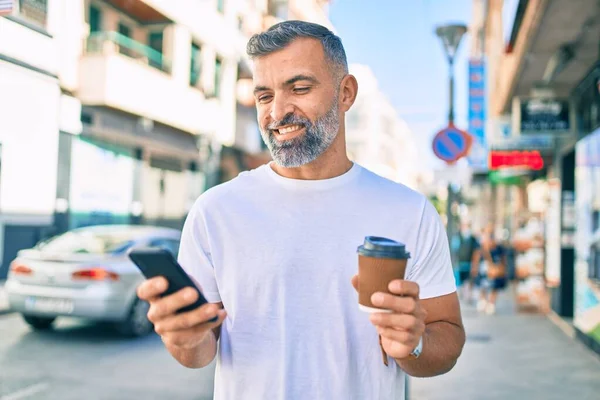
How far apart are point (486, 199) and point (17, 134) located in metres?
29.0

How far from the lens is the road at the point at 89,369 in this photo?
6.19 m

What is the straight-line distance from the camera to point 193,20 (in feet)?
65.2

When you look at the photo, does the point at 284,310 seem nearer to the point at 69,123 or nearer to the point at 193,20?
the point at 69,123

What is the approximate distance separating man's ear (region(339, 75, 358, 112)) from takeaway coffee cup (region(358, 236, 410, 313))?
2.77 feet

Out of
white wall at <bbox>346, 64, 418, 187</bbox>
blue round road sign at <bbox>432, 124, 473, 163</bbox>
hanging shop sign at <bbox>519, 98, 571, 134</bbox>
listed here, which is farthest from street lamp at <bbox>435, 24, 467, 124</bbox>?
white wall at <bbox>346, 64, 418, 187</bbox>

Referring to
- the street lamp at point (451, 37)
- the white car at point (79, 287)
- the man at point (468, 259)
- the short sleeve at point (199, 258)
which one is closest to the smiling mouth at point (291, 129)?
the short sleeve at point (199, 258)

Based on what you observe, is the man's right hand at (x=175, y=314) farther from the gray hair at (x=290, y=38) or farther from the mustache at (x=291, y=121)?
the gray hair at (x=290, y=38)

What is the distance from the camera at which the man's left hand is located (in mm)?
1381

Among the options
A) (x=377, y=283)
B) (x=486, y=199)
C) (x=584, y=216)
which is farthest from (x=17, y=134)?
(x=486, y=199)

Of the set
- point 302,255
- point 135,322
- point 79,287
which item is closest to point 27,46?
point 79,287

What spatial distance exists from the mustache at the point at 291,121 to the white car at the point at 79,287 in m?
6.66

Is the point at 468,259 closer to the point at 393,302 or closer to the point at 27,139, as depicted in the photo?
the point at 27,139

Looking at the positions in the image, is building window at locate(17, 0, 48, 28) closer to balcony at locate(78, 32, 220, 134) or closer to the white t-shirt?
the white t-shirt

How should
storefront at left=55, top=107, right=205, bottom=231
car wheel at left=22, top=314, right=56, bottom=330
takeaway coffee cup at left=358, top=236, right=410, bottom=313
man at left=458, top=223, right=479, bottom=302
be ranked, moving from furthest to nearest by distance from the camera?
storefront at left=55, top=107, right=205, bottom=231 < man at left=458, top=223, right=479, bottom=302 < car wheel at left=22, top=314, right=56, bottom=330 < takeaway coffee cup at left=358, top=236, right=410, bottom=313
